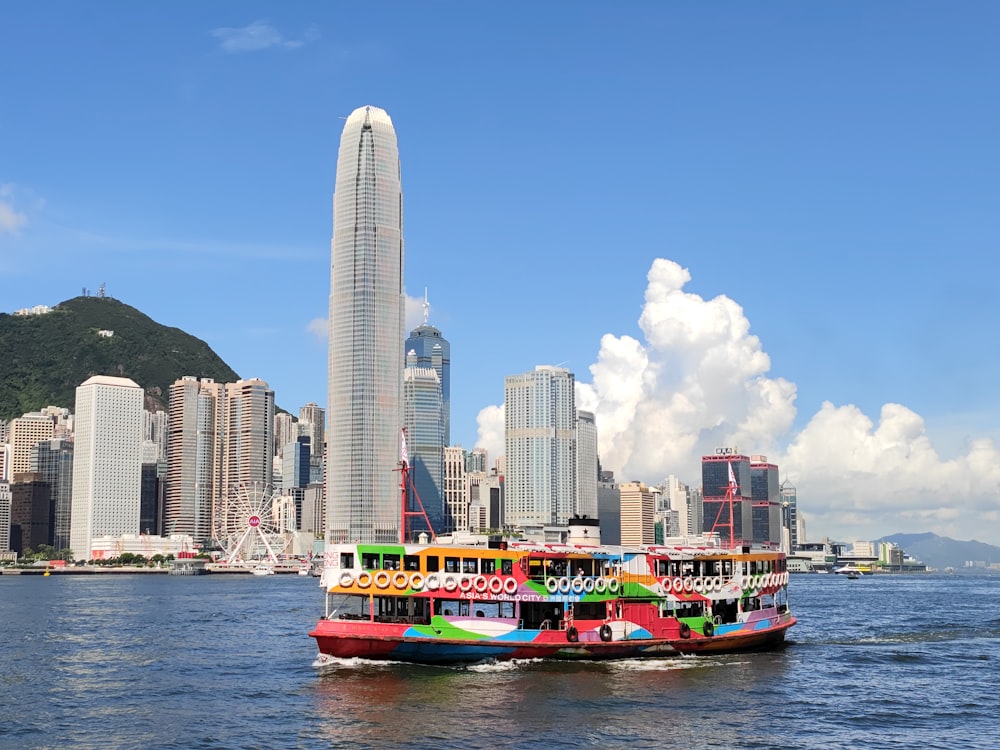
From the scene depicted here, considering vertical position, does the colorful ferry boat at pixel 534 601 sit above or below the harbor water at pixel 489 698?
above

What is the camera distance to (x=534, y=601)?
62.2m

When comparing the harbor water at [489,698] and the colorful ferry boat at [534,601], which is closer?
the harbor water at [489,698]

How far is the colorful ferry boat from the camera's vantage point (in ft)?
196

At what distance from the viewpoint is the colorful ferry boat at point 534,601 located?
2349 inches

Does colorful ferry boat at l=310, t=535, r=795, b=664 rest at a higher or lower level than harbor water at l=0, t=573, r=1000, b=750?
higher

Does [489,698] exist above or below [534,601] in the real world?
below

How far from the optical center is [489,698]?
53.6m

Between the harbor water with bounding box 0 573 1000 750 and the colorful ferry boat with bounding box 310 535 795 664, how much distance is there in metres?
1.27

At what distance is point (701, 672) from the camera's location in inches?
2467

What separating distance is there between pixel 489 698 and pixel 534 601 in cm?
933

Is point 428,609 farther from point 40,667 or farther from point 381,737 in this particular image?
point 40,667

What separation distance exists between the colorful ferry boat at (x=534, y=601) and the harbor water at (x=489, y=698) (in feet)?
4.16

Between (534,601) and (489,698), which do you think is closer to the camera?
(489,698)

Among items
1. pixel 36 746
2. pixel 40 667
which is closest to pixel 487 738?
pixel 36 746
